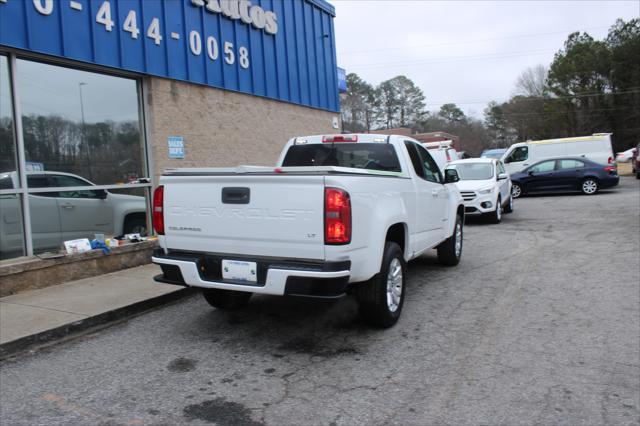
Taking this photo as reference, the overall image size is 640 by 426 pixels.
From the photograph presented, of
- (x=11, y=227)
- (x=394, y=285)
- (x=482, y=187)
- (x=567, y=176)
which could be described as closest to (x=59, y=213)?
(x=11, y=227)

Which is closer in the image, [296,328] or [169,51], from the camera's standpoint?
[296,328]

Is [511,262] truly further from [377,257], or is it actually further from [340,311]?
[377,257]

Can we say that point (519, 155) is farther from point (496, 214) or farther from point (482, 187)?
point (482, 187)

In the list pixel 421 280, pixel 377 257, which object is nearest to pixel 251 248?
pixel 377 257

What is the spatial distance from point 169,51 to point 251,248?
5815 millimetres

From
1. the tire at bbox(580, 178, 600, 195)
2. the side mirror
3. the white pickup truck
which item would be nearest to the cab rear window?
the white pickup truck

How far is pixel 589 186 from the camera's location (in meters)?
18.0

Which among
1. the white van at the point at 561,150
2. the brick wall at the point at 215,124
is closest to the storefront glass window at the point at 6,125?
the brick wall at the point at 215,124

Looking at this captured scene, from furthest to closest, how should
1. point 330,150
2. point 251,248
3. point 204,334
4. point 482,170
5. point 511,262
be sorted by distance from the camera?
point 482,170, point 511,262, point 330,150, point 204,334, point 251,248

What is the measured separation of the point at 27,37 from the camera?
6527 millimetres

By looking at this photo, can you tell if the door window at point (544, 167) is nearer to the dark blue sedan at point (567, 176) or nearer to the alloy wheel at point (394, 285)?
the dark blue sedan at point (567, 176)

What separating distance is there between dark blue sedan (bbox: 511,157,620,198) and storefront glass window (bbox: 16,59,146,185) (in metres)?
14.8

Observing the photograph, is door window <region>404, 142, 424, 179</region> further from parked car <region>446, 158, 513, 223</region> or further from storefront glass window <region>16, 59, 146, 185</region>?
parked car <region>446, 158, 513, 223</region>

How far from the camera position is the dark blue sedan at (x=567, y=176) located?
17.8m
